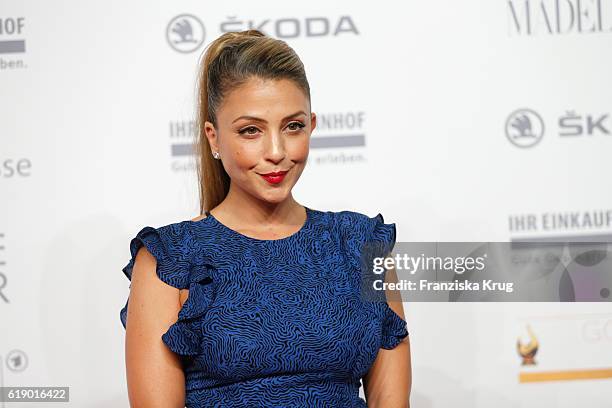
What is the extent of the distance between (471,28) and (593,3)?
303mm

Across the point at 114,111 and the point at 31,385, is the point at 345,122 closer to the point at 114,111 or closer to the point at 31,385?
the point at 114,111

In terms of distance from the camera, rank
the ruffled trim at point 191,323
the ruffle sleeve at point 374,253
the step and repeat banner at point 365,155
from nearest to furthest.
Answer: the ruffled trim at point 191,323 → the ruffle sleeve at point 374,253 → the step and repeat banner at point 365,155

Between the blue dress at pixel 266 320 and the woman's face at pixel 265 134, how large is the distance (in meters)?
0.11

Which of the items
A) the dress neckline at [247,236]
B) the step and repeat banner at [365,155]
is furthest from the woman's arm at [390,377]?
the step and repeat banner at [365,155]

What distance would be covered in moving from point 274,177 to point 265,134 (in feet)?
0.22

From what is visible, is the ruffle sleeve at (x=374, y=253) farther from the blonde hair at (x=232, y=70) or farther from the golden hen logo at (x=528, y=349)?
the golden hen logo at (x=528, y=349)

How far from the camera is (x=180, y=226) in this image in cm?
141

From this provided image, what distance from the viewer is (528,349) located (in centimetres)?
213

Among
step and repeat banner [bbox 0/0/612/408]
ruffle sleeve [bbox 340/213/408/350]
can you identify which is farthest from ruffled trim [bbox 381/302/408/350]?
step and repeat banner [bbox 0/0/612/408]

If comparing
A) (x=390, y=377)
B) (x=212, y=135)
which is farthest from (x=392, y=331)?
(x=212, y=135)

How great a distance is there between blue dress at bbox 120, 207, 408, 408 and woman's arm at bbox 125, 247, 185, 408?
0.06 ft

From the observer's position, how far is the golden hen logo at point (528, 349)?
213 cm

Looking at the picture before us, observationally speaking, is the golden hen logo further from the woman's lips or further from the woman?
the woman's lips

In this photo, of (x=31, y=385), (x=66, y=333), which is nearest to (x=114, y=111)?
(x=66, y=333)
